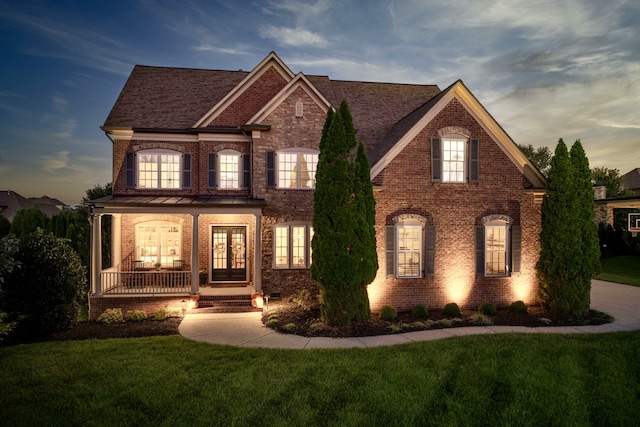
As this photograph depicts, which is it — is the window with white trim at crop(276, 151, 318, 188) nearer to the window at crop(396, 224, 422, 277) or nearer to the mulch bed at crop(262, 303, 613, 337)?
the window at crop(396, 224, 422, 277)

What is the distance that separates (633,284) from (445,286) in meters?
12.2

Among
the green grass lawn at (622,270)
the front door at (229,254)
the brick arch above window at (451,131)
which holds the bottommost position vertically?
the green grass lawn at (622,270)

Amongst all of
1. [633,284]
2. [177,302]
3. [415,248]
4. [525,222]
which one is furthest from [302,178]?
[633,284]

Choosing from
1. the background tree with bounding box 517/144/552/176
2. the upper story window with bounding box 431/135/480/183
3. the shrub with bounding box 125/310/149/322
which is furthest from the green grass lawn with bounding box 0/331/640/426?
the background tree with bounding box 517/144/552/176

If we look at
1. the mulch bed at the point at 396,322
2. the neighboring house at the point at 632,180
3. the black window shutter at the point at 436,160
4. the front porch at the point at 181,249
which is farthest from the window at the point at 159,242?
the neighboring house at the point at 632,180

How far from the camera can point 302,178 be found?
14.0 m

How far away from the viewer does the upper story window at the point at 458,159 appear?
476 inches

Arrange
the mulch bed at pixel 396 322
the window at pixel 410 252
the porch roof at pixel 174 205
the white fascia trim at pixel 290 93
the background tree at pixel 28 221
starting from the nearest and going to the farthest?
1. the mulch bed at pixel 396 322
2. the window at pixel 410 252
3. the porch roof at pixel 174 205
4. the white fascia trim at pixel 290 93
5. the background tree at pixel 28 221

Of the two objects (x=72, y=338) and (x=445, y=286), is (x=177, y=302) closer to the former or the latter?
(x=72, y=338)

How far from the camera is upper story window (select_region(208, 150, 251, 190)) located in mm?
14609

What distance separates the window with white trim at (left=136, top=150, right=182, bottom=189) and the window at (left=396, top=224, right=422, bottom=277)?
9.29 metres

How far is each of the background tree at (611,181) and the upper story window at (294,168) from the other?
164 ft

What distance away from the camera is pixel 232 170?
14703 millimetres

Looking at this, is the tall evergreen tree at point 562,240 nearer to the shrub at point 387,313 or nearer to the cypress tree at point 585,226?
the cypress tree at point 585,226
